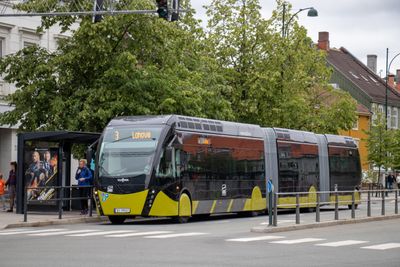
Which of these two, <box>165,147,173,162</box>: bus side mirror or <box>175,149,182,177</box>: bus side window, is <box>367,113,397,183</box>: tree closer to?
<box>175,149,182,177</box>: bus side window

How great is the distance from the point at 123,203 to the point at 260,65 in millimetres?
22082

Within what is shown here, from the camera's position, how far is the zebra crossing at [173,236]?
20219 millimetres

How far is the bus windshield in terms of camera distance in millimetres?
28078

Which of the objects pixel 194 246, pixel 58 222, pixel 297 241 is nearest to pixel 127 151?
pixel 58 222

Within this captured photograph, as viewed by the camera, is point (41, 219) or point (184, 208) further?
point (184, 208)

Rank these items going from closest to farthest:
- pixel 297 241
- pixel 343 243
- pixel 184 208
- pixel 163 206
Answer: pixel 343 243 → pixel 297 241 → pixel 163 206 → pixel 184 208

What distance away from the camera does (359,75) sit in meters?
95.5

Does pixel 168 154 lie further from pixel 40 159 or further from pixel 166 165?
pixel 40 159

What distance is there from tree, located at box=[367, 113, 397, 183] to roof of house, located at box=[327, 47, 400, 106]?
21426 millimetres

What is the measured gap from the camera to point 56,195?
30.2 m

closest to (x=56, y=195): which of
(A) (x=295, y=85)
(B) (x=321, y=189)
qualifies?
(B) (x=321, y=189)

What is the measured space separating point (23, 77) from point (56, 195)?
24.5 feet

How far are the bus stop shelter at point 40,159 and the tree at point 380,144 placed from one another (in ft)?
128

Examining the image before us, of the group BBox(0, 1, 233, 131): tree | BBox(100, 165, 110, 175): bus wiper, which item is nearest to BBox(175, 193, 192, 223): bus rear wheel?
BBox(100, 165, 110, 175): bus wiper
